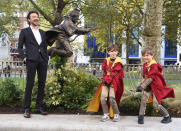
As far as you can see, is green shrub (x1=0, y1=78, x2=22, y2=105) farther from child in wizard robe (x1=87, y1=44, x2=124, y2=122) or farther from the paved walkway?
child in wizard robe (x1=87, y1=44, x2=124, y2=122)

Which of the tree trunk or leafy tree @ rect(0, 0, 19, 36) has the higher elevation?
leafy tree @ rect(0, 0, 19, 36)

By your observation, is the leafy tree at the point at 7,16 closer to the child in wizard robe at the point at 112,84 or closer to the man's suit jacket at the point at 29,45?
the man's suit jacket at the point at 29,45

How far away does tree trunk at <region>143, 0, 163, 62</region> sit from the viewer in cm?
678

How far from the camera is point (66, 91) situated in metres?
5.21

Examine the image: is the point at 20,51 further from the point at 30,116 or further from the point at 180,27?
the point at 180,27

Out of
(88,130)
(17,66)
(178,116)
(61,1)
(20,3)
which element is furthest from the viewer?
(20,3)

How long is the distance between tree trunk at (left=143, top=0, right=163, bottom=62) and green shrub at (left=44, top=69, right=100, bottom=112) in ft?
9.66

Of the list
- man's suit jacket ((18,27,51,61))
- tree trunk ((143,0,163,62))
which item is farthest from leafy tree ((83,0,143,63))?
man's suit jacket ((18,27,51,61))

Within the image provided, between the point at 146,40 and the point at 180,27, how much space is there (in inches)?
591

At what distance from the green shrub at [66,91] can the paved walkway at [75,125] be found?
623mm

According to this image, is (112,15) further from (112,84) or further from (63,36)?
(112,84)

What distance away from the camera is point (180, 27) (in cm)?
2012

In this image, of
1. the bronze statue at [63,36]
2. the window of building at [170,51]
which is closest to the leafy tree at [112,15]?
the bronze statue at [63,36]

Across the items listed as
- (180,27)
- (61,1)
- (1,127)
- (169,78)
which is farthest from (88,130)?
(180,27)
